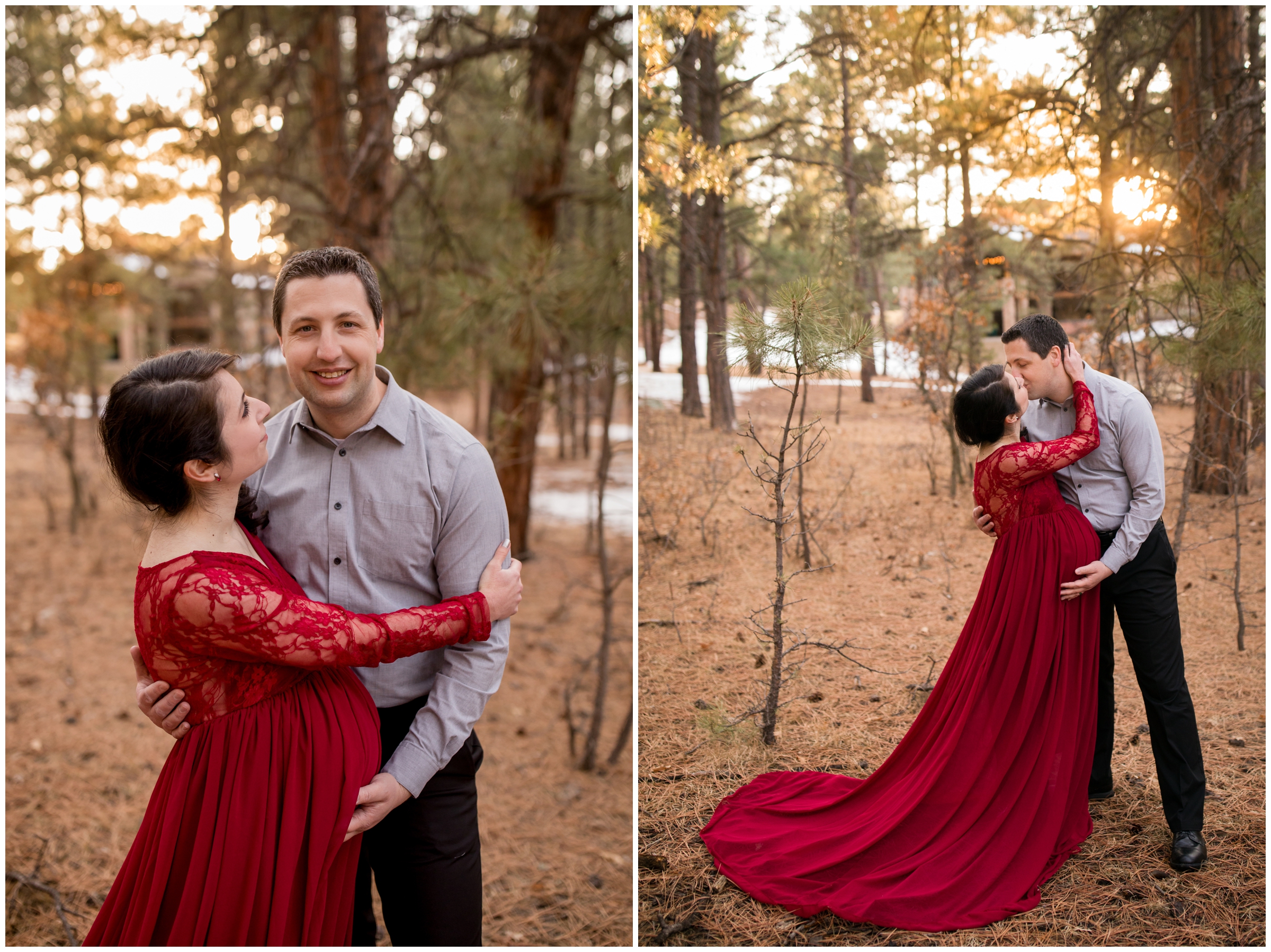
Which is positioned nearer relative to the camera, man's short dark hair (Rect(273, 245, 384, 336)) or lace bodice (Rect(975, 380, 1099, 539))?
man's short dark hair (Rect(273, 245, 384, 336))

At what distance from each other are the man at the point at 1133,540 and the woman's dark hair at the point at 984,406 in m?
0.06

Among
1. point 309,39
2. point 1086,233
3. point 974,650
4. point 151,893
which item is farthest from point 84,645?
point 1086,233

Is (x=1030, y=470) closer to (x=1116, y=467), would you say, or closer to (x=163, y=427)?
(x=1116, y=467)

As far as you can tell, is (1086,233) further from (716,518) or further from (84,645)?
(84,645)

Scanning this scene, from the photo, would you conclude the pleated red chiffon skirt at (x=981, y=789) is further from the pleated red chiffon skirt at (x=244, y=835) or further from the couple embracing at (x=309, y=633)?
the pleated red chiffon skirt at (x=244, y=835)

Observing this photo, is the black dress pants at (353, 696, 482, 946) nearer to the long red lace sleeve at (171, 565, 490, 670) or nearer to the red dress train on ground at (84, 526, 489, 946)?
the red dress train on ground at (84, 526, 489, 946)

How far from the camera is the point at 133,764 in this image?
4.61 meters

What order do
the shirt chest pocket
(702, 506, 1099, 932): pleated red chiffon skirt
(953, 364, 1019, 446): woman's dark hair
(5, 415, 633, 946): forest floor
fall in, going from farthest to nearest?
(5, 415, 633, 946): forest floor → (953, 364, 1019, 446): woman's dark hair → (702, 506, 1099, 932): pleated red chiffon skirt → the shirt chest pocket

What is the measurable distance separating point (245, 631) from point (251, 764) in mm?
331

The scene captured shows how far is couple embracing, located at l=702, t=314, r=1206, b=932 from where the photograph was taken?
2.55m

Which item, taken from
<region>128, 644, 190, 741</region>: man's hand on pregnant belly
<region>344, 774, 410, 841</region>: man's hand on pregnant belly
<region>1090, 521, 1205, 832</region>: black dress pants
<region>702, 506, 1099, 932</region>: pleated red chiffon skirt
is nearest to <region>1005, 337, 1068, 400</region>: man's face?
<region>702, 506, 1099, 932</region>: pleated red chiffon skirt

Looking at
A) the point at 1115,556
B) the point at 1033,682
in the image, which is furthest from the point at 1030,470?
the point at 1033,682

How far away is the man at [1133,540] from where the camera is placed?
256 cm

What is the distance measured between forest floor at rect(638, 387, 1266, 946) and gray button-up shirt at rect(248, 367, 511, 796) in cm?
109
